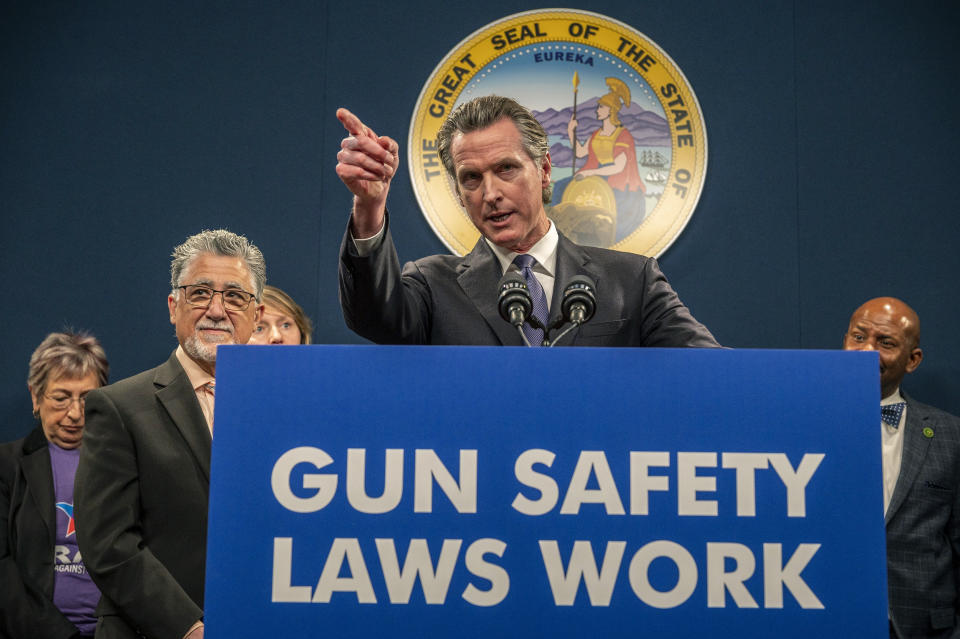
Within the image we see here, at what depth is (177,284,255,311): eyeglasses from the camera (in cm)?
224

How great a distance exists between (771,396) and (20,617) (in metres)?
2.26

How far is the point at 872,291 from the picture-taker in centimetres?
335

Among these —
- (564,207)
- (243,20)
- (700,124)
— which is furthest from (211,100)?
(700,124)

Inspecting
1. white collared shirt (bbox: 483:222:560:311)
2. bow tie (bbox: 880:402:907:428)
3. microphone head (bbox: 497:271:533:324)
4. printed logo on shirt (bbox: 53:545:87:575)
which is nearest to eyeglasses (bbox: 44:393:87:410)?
printed logo on shirt (bbox: 53:545:87:575)

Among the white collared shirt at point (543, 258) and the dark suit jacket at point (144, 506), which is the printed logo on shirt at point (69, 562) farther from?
the white collared shirt at point (543, 258)

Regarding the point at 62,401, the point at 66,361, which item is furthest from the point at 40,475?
the point at 66,361

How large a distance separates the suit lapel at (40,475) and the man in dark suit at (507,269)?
5.29ft

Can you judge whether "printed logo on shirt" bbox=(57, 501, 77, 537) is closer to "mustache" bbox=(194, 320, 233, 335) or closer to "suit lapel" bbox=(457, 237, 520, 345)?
"mustache" bbox=(194, 320, 233, 335)

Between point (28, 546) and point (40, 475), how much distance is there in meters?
0.22

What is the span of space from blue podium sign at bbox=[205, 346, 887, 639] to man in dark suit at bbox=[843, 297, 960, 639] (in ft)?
6.00

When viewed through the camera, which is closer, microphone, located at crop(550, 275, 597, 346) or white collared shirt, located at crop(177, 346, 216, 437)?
microphone, located at crop(550, 275, 597, 346)

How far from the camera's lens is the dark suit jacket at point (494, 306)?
142 centimetres

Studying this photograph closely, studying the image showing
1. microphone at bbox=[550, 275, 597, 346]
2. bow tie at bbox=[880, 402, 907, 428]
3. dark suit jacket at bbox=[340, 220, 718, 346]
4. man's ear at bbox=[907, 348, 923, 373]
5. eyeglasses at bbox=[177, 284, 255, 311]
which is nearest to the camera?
microphone at bbox=[550, 275, 597, 346]

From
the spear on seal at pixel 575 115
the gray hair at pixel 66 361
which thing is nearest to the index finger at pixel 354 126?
the gray hair at pixel 66 361
